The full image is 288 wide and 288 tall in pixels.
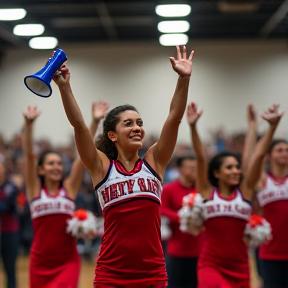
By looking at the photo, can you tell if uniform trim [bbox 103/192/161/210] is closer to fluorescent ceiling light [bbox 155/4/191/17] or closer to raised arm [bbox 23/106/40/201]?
raised arm [bbox 23/106/40/201]

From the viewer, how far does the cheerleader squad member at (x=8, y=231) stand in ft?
22.3

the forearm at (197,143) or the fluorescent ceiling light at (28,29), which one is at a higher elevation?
the fluorescent ceiling light at (28,29)

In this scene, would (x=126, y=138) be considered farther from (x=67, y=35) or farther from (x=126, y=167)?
(x=67, y=35)

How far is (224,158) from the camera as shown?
474cm

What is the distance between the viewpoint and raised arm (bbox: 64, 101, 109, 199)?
4.43m

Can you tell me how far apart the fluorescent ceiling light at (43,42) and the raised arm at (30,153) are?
10024 millimetres

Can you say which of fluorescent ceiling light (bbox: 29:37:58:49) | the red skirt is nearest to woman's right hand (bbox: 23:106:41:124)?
the red skirt

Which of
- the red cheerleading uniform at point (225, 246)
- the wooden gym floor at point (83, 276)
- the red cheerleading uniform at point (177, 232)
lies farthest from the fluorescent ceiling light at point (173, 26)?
the red cheerleading uniform at point (225, 246)

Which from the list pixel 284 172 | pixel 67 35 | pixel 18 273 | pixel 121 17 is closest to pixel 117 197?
pixel 284 172

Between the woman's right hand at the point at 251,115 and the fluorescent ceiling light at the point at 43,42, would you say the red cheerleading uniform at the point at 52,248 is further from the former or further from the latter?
the fluorescent ceiling light at the point at 43,42

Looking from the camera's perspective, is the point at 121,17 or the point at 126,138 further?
the point at 121,17

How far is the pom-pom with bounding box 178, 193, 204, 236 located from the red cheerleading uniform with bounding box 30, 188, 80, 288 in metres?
0.89

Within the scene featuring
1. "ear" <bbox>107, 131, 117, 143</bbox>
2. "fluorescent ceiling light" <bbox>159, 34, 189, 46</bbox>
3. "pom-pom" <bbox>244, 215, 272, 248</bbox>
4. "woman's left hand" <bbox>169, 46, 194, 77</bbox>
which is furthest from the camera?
"fluorescent ceiling light" <bbox>159, 34, 189, 46</bbox>

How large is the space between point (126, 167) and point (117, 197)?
204mm
